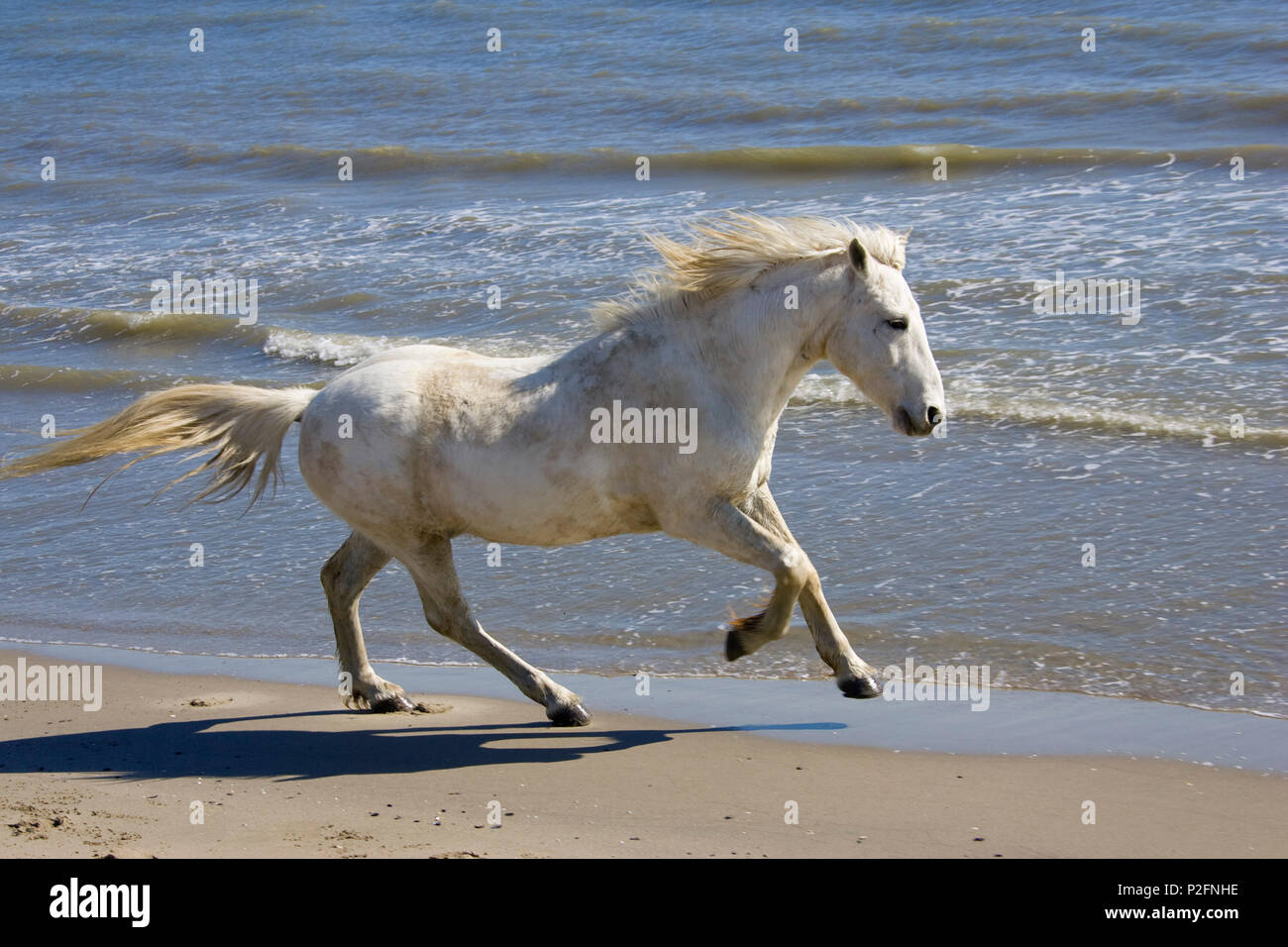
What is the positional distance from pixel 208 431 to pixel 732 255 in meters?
2.23

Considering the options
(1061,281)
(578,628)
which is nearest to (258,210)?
(1061,281)

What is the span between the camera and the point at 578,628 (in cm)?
666

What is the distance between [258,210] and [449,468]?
523 inches

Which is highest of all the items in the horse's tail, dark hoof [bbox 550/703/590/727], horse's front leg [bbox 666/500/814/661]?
the horse's tail

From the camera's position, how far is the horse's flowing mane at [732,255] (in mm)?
5543

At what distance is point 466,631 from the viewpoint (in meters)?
5.75

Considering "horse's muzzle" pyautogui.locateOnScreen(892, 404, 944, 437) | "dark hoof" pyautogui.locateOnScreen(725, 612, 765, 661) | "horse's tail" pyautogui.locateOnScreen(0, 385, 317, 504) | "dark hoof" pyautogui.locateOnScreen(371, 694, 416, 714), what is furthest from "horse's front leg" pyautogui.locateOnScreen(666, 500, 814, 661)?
"horse's tail" pyautogui.locateOnScreen(0, 385, 317, 504)

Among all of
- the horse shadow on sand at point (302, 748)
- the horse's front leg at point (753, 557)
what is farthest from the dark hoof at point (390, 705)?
→ the horse's front leg at point (753, 557)

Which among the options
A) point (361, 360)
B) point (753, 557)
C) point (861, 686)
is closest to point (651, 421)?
point (753, 557)

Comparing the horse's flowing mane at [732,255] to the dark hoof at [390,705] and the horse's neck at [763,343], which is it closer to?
the horse's neck at [763,343]

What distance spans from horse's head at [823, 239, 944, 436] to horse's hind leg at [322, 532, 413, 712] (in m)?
2.07

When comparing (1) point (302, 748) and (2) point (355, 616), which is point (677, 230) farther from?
(1) point (302, 748)

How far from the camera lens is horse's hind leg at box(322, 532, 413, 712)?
5.85 meters

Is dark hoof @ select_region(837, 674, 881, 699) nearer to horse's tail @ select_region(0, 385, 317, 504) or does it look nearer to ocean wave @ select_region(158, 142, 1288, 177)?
horse's tail @ select_region(0, 385, 317, 504)
